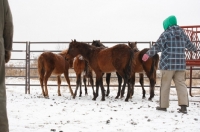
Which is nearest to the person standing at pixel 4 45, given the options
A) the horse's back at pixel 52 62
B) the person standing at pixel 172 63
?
the person standing at pixel 172 63

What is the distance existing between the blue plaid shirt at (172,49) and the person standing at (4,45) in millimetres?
4121

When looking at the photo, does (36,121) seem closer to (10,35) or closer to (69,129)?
(69,129)

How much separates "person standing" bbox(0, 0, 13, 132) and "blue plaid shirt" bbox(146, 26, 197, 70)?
13.5 feet

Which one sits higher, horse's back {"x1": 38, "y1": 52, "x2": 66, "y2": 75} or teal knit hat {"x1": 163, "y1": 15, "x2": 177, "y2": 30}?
teal knit hat {"x1": 163, "y1": 15, "x2": 177, "y2": 30}

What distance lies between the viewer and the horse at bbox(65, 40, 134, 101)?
895cm

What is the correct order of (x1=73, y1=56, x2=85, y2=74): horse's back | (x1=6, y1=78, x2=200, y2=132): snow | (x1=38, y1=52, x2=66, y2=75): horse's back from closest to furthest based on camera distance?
(x1=6, y1=78, x2=200, y2=132): snow → (x1=38, y1=52, x2=66, y2=75): horse's back → (x1=73, y1=56, x2=85, y2=74): horse's back

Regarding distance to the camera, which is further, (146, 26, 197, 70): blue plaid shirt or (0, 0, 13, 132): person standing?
(146, 26, 197, 70): blue plaid shirt

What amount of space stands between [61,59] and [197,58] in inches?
174

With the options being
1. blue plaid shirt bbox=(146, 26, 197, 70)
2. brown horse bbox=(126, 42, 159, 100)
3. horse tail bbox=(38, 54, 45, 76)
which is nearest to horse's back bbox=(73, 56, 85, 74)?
horse tail bbox=(38, 54, 45, 76)

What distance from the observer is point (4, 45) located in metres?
3.10

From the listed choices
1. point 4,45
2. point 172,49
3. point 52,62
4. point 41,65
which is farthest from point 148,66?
point 4,45

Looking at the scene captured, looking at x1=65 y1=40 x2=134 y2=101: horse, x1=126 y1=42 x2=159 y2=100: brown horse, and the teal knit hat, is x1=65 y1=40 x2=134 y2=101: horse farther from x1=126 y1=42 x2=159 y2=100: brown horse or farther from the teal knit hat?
the teal knit hat

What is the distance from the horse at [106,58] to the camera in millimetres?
8945

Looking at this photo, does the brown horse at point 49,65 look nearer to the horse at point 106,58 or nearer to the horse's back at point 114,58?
the horse at point 106,58
